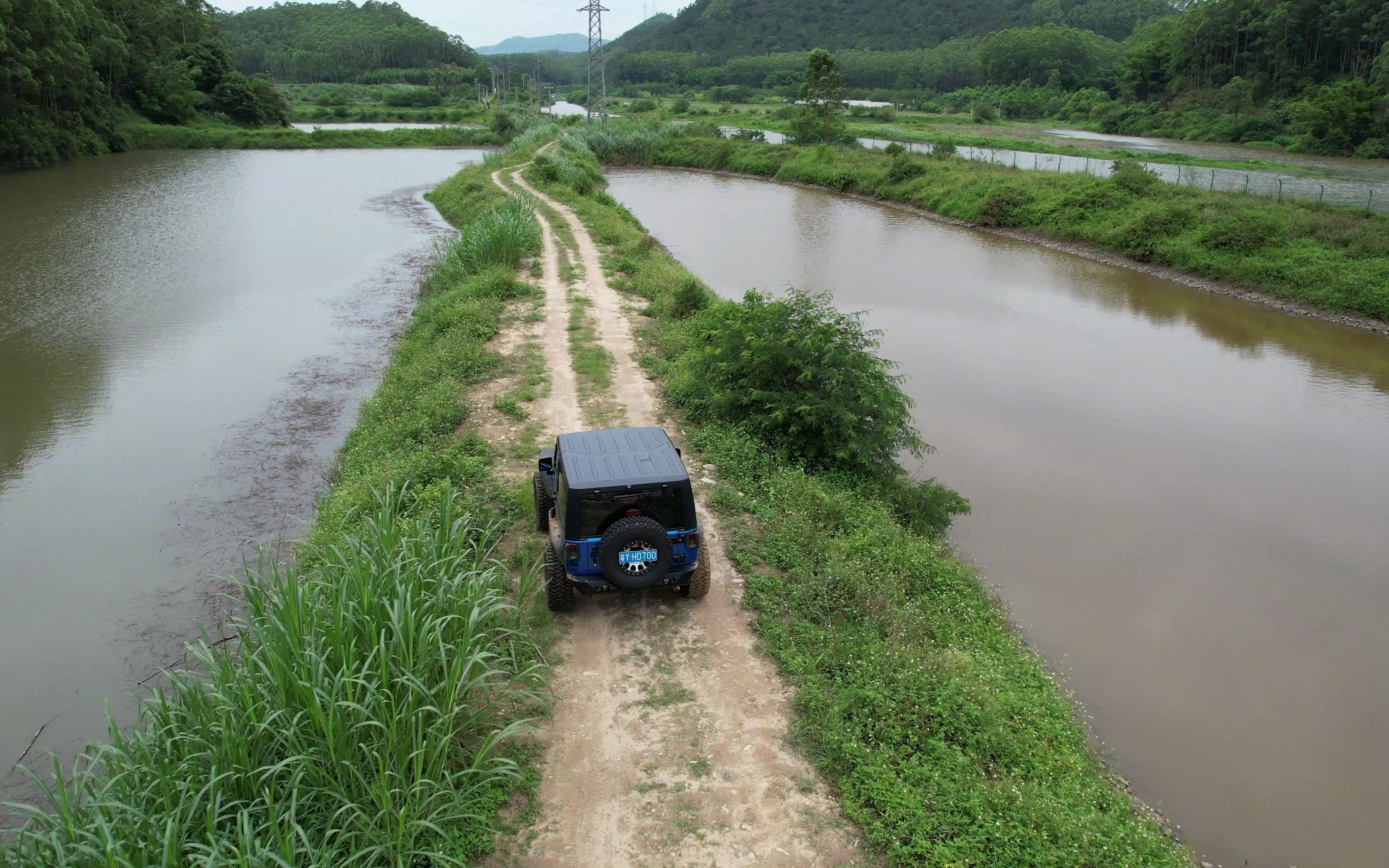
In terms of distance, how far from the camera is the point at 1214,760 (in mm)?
8062

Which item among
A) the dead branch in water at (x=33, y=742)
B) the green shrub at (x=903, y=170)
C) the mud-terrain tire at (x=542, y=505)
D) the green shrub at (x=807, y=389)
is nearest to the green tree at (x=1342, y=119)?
the green shrub at (x=903, y=170)

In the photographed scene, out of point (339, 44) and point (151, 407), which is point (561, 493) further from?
point (339, 44)

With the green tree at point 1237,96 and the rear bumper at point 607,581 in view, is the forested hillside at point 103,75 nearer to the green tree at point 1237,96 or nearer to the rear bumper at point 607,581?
the rear bumper at point 607,581

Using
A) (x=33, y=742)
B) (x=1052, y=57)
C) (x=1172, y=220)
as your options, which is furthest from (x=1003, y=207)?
(x=1052, y=57)

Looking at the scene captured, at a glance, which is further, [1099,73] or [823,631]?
[1099,73]

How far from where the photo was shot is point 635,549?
26.1 feet

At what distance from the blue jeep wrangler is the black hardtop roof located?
11 millimetres

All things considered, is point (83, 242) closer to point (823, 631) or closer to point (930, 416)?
point (930, 416)

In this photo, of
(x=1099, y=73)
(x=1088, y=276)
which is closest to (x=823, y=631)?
(x=1088, y=276)

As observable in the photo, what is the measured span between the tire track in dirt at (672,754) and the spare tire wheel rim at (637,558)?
2.30 feet

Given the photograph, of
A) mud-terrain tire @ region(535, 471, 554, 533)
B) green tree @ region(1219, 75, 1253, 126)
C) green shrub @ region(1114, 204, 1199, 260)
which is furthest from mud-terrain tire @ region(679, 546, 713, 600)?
green tree @ region(1219, 75, 1253, 126)

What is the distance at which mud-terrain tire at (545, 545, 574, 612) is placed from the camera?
27.1 ft

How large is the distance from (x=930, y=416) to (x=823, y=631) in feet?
28.3

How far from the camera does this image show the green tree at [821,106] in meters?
56.0
